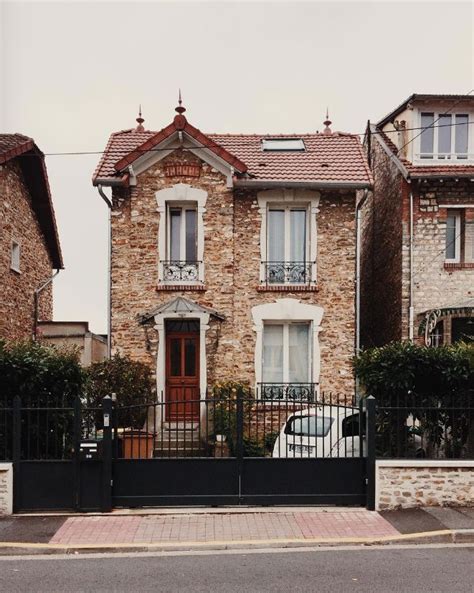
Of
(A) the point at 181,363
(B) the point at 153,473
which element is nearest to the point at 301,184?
(A) the point at 181,363

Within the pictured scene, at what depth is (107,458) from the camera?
9.32 meters

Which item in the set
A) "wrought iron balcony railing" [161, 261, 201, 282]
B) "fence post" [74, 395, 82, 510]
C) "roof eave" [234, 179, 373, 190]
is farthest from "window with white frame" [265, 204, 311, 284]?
"fence post" [74, 395, 82, 510]

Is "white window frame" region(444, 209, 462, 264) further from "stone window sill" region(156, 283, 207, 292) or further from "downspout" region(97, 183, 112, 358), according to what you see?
"downspout" region(97, 183, 112, 358)

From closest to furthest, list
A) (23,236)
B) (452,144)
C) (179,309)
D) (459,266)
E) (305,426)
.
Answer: (305,426), (179,309), (459,266), (452,144), (23,236)

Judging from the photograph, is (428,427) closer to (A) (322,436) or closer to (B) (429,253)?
(A) (322,436)

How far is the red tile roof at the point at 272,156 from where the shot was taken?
606 inches

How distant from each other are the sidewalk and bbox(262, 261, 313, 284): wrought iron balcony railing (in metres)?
7.25

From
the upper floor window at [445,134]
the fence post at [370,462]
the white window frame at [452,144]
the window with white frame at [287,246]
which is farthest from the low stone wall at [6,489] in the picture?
the upper floor window at [445,134]

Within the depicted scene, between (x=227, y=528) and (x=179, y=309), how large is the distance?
23.7 ft

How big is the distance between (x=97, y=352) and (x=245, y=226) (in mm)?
6339

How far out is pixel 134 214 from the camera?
15.7 m

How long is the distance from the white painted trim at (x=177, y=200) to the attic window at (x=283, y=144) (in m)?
2.95

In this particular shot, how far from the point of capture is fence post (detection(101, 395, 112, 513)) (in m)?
9.32

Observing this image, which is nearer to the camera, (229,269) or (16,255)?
(229,269)
